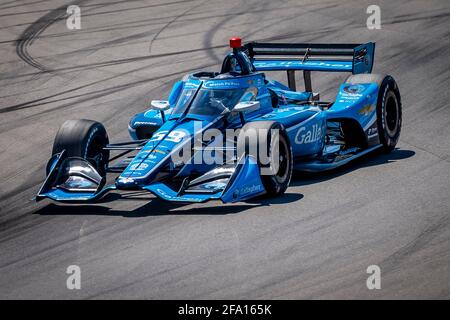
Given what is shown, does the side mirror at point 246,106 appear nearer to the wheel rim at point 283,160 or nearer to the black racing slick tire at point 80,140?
the wheel rim at point 283,160

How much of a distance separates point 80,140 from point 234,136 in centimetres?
210

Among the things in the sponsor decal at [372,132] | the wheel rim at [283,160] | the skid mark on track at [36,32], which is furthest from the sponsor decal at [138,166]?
the skid mark on track at [36,32]

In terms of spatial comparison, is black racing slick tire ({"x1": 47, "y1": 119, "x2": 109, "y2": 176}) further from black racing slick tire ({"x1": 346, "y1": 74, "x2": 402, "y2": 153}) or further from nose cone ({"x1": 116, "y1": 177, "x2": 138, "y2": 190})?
black racing slick tire ({"x1": 346, "y1": 74, "x2": 402, "y2": 153})

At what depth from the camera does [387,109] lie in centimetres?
1549

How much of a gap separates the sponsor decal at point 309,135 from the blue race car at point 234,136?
1 cm

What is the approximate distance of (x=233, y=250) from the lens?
36.2 ft

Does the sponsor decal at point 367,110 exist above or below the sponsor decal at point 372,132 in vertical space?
above

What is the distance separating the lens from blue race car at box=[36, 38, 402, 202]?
12.7 meters

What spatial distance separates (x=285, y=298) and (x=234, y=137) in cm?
446

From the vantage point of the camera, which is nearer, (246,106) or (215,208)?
(215,208)

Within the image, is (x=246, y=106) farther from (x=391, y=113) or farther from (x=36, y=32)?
(x=36, y=32)

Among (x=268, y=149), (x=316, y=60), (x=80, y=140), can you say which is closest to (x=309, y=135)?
(x=268, y=149)

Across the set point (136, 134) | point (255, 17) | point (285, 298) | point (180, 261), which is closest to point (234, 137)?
point (136, 134)

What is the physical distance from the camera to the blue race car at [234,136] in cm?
1270
